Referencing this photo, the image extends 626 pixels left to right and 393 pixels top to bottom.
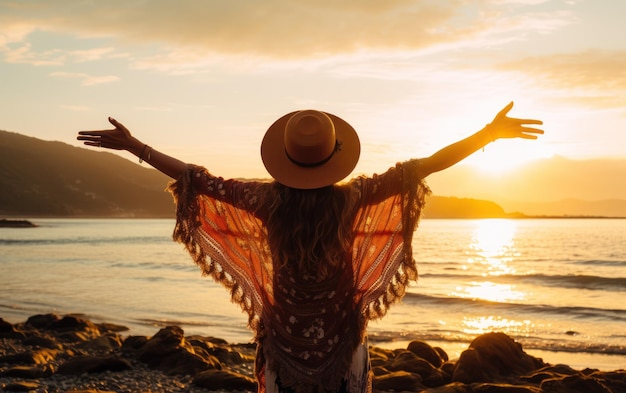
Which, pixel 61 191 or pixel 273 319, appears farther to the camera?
pixel 61 191

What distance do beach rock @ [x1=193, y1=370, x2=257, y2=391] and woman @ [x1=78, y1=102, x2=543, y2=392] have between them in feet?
18.3

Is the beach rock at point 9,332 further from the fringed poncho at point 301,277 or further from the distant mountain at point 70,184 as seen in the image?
the distant mountain at point 70,184

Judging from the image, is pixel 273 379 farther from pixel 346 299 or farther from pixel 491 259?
pixel 491 259

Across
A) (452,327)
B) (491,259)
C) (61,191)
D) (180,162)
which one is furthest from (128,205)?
(180,162)

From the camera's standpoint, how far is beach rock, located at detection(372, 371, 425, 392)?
8.73 meters

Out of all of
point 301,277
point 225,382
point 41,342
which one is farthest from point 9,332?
point 301,277

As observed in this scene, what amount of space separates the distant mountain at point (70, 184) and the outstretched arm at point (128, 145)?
14132 cm

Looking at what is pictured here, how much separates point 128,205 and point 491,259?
12833 centimetres

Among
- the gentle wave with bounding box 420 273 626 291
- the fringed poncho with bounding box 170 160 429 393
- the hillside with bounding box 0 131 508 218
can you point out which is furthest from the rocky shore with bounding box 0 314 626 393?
the hillside with bounding box 0 131 508 218

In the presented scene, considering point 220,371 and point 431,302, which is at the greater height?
point 220,371

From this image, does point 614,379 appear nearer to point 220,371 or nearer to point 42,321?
point 220,371

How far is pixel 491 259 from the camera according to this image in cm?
4222

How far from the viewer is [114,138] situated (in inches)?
138

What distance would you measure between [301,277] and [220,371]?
648 cm
